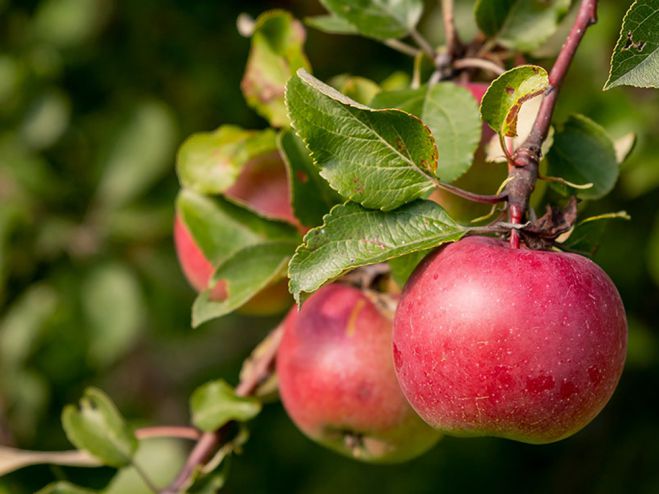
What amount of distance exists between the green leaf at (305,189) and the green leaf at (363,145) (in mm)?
225

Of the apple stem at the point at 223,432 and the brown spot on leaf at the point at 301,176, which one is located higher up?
the brown spot on leaf at the point at 301,176

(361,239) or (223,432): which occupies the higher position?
(361,239)

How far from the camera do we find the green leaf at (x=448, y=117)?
88 centimetres

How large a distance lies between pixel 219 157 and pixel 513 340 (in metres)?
0.50

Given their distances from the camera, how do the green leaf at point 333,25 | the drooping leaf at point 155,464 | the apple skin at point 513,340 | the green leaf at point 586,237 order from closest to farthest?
the apple skin at point 513,340, the green leaf at point 586,237, the green leaf at point 333,25, the drooping leaf at point 155,464

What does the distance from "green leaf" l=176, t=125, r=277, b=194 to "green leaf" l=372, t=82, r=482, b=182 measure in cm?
20

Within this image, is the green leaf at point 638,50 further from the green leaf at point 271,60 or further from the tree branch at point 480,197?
the green leaf at point 271,60

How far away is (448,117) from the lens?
3.04ft

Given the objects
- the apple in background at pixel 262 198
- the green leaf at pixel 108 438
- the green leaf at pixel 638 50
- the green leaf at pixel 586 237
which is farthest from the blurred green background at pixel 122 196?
the green leaf at pixel 638 50

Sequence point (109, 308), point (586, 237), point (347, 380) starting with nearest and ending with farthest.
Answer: point (586, 237), point (347, 380), point (109, 308)

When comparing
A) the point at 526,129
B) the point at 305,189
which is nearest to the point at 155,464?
the point at 305,189

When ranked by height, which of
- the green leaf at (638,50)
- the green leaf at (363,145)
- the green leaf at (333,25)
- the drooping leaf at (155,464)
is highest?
the green leaf at (638,50)

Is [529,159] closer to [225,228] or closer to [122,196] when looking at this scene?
[225,228]

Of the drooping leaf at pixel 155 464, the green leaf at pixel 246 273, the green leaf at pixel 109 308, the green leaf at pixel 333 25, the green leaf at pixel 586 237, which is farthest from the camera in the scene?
the green leaf at pixel 109 308
